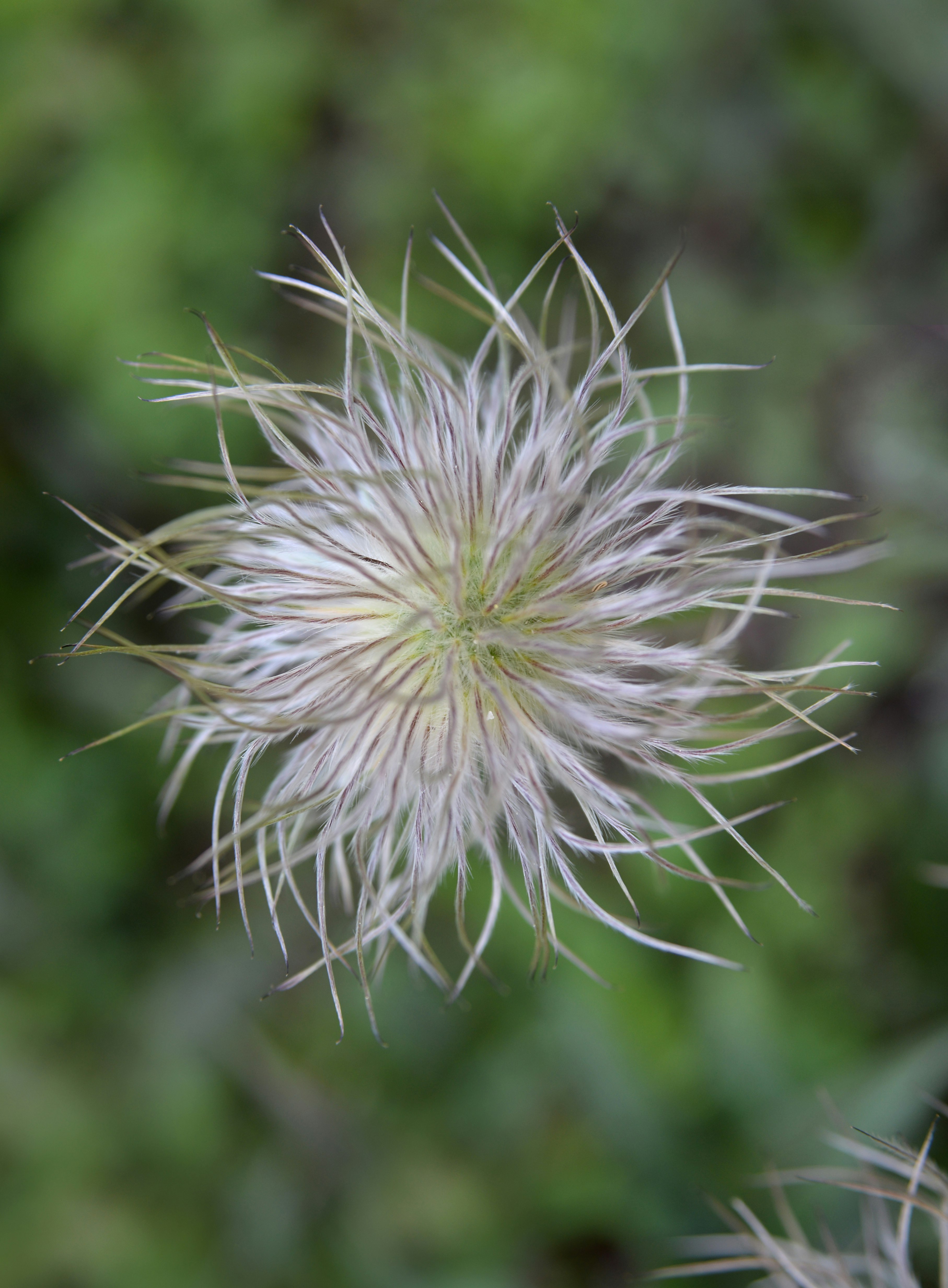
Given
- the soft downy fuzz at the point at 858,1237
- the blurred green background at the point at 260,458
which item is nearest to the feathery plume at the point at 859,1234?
the soft downy fuzz at the point at 858,1237

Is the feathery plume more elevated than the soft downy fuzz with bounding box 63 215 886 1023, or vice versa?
the soft downy fuzz with bounding box 63 215 886 1023

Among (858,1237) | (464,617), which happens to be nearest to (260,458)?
(464,617)

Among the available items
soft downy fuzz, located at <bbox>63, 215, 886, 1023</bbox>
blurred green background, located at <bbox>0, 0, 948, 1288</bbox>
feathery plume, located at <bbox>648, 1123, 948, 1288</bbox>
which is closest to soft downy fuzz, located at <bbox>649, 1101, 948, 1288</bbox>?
feathery plume, located at <bbox>648, 1123, 948, 1288</bbox>

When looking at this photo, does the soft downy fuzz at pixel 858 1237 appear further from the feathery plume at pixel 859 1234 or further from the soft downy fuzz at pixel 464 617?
the soft downy fuzz at pixel 464 617

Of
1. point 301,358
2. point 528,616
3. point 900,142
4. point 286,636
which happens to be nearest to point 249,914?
point 301,358

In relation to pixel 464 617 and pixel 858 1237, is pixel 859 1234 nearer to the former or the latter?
pixel 858 1237

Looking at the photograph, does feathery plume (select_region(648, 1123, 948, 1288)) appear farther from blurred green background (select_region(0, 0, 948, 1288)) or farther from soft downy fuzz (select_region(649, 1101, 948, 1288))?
blurred green background (select_region(0, 0, 948, 1288))
